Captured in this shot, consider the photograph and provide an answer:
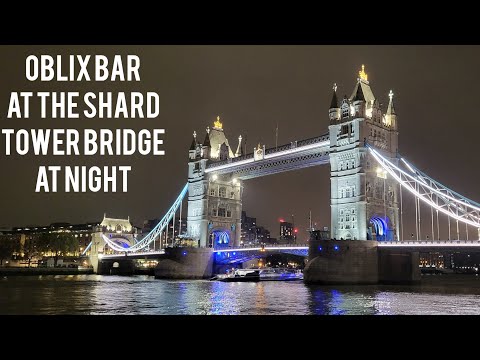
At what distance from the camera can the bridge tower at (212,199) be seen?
262ft

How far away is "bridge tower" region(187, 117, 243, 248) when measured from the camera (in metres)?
79.9

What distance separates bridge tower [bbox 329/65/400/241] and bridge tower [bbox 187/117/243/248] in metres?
23.2

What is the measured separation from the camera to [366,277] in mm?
50438

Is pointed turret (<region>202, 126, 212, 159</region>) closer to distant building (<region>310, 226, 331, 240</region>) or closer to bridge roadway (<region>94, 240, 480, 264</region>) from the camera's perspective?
bridge roadway (<region>94, 240, 480, 264</region>)

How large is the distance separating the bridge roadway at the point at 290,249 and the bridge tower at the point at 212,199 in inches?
210

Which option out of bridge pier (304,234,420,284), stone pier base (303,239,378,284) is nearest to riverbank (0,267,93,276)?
bridge pier (304,234,420,284)

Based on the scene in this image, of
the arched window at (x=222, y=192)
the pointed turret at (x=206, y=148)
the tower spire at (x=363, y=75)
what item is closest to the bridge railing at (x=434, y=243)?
the tower spire at (x=363, y=75)

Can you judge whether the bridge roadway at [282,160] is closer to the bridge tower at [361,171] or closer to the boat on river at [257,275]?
the bridge tower at [361,171]

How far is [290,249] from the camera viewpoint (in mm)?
63031

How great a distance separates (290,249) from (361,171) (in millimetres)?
12741

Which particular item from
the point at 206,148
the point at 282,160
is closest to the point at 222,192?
the point at 206,148

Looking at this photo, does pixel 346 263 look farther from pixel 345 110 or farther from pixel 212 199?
pixel 212 199
